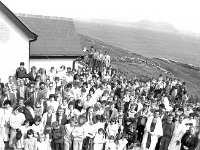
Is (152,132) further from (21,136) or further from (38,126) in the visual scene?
(21,136)

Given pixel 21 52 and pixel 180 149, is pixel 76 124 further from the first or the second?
pixel 21 52

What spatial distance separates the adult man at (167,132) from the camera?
12.3m

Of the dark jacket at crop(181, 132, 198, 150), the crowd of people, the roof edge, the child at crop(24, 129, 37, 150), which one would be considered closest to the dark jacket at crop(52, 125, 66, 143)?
the crowd of people

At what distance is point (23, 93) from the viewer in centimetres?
1318

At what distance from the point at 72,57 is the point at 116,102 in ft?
32.4

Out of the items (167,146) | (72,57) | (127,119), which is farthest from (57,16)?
(167,146)

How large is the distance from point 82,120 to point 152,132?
10.1 ft

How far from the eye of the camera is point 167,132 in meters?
12.3

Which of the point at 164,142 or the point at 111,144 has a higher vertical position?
the point at 111,144

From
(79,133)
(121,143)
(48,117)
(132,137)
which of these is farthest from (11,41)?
(121,143)

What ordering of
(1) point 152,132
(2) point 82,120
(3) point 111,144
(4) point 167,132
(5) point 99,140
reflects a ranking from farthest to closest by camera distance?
(1) point 152,132, (4) point 167,132, (5) point 99,140, (3) point 111,144, (2) point 82,120

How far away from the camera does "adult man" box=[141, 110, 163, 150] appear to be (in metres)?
12.3

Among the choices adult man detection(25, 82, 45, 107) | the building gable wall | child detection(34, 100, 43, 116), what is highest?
the building gable wall

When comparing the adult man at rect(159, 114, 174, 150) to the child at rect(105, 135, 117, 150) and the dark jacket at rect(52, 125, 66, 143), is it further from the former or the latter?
the dark jacket at rect(52, 125, 66, 143)
